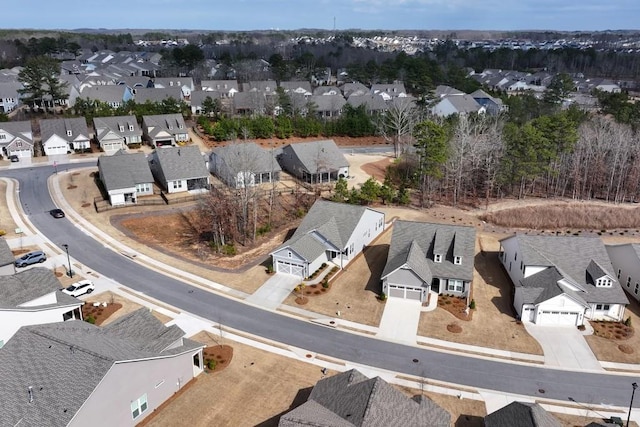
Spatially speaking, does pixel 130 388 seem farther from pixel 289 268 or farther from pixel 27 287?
pixel 289 268

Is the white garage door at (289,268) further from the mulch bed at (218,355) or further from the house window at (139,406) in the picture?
the house window at (139,406)

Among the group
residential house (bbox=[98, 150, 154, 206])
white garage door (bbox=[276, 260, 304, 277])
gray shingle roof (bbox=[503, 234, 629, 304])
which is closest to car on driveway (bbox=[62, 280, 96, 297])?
white garage door (bbox=[276, 260, 304, 277])

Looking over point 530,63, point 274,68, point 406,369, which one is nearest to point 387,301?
point 406,369

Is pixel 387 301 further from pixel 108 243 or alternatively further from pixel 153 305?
pixel 108 243

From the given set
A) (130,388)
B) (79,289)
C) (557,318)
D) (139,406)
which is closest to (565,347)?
(557,318)

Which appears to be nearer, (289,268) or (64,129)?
(289,268)

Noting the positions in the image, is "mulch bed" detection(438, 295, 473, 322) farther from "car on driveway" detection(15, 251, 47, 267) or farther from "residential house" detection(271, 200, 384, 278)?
"car on driveway" detection(15, 251, 47, 267)
